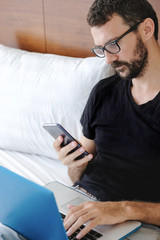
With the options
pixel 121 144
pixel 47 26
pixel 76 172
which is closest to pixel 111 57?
pixel 121 144

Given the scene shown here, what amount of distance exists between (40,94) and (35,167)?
Result: 1.06 ft

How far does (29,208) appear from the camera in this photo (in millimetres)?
794

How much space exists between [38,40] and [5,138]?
56cm

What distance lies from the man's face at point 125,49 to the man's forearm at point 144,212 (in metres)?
0.42

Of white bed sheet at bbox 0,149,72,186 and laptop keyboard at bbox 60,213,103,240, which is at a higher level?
laptop keyboard at bbox 60,213,103,240

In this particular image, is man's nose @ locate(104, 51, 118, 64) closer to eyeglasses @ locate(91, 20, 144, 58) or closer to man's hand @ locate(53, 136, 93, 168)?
eyeglasses @ locate(91, 20, 144, 58)

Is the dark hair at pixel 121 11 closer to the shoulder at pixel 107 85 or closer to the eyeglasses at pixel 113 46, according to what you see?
the eyeglasses at pixel 113 46

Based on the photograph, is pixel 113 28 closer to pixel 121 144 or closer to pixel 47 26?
pixel 121 144

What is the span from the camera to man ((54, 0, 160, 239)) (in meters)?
1.11

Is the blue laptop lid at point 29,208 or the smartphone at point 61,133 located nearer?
the blue laptop lid at point 29,208

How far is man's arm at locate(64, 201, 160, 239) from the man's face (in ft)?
1.40

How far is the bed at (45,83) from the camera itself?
146cm

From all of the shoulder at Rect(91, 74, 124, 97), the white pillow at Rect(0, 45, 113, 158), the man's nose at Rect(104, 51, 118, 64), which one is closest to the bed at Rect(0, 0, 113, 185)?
the white pillow at Rect(0, 45, 113, 158)

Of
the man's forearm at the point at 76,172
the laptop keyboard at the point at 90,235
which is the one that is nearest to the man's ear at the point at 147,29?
the man's forearm at the point at 76,172
